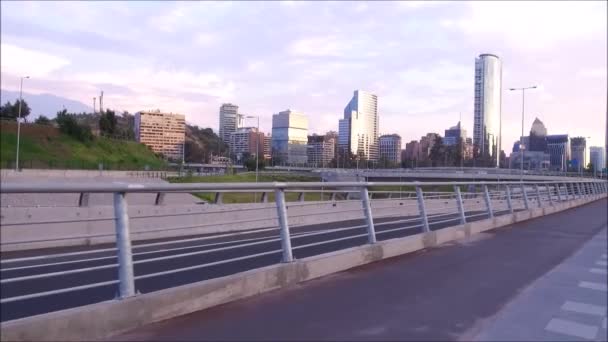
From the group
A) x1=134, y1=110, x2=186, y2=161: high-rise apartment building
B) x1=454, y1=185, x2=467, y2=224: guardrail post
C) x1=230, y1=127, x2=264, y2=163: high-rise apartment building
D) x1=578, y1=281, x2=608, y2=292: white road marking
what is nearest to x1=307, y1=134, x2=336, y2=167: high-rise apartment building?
x1=230, y1=127, x2=264, y2=163: high-rise apartment building

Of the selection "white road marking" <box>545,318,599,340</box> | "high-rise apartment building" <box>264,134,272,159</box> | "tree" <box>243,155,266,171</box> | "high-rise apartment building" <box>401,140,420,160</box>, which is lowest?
"white road marking" <box>545,318,599,340</box>

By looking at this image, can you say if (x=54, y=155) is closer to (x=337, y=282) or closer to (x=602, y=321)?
(x=337, y=282)

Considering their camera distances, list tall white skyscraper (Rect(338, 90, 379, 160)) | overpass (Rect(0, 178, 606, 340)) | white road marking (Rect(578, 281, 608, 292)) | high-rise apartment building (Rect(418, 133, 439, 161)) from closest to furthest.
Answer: overpass (Rect(0, 178, 606, 340))
white road marking (Rect(578, 281, 608, 292))
tall white skyscraper (Rect(338, 90, 379, 160))
high-rise apartment building (Rect(418, 133, 439, 161))

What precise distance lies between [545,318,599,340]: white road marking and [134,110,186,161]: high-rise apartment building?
40327 mm

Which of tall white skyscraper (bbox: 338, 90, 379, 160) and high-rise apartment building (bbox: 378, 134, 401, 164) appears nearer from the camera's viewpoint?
tall white skyscraper (bbox: 338, 90, 379, 160)

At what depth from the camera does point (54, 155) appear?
3155 centimetres

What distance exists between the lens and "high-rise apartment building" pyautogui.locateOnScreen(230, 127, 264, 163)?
28094 millimetres

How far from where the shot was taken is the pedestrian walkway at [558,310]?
5.57 meters

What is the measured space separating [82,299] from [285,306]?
237cm

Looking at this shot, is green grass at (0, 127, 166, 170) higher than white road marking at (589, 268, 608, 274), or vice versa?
green grass at (0, 127, 166, 170)

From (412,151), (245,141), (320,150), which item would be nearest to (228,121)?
(245,141)

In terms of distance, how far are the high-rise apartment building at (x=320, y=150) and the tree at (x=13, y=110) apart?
15262mm

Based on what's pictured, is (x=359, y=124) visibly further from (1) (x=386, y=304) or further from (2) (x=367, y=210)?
(1) (x=386, y=304)

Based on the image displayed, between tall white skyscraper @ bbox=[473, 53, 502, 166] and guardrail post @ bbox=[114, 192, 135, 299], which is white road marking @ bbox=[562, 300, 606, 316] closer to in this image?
guardrail post @ bbox=[114, 192, 135, 299]
